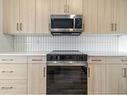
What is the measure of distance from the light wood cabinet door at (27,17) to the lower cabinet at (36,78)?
0.70 meters

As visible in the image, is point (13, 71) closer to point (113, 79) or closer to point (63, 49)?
point (63, 49)

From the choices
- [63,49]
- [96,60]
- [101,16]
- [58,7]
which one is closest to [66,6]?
[58,7]

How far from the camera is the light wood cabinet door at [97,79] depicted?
3.33 meters

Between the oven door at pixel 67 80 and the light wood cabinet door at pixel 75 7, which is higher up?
the light wood cabinet door at pixel 75 7

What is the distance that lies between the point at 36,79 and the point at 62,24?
110cm

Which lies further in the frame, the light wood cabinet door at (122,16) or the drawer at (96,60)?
the light wood cabinet door at (122,16)

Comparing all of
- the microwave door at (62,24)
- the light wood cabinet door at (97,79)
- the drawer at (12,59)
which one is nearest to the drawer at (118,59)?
the light wood cabinet door at (97,79)

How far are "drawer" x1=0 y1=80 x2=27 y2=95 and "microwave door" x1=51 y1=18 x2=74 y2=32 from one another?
1.10 meters

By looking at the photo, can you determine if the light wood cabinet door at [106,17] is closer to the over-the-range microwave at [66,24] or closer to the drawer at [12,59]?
the over-the-range microwave at [66,24]

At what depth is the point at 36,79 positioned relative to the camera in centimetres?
335

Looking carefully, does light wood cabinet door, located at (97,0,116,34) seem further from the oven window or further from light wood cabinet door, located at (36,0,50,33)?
light wood cabinet door, located at (36,0,50,33)

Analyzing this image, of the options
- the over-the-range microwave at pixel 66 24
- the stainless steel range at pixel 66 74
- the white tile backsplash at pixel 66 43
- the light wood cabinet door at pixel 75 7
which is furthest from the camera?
the white tile backsplash at pixel 66 43

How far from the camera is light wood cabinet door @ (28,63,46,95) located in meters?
3.34

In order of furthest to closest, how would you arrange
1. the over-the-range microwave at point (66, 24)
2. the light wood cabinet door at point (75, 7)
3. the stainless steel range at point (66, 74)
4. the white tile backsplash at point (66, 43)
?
1. the white tile backsplash at point (66, 43)
2. the light wood cabinet door at point (75, 7)
3. the over-the-range microwave at point (66, 24)
4. the stainless steel range at point (66, 74)
